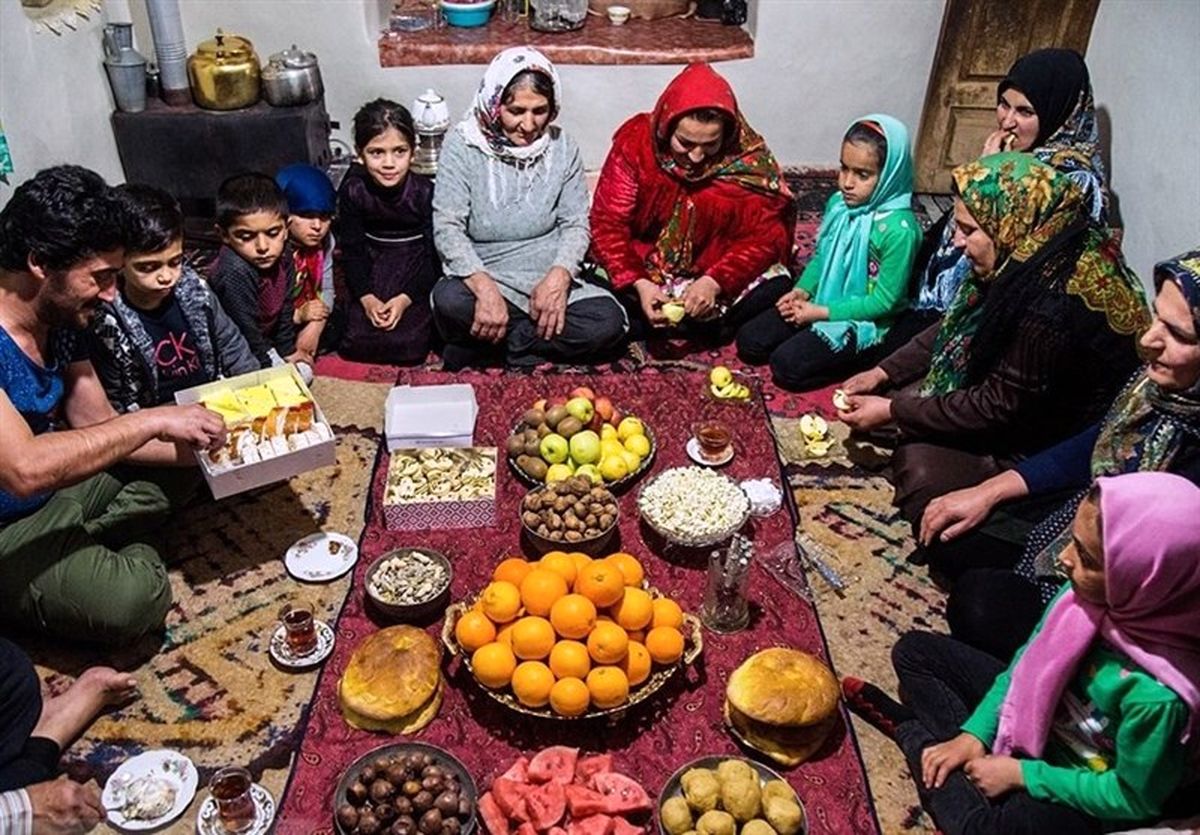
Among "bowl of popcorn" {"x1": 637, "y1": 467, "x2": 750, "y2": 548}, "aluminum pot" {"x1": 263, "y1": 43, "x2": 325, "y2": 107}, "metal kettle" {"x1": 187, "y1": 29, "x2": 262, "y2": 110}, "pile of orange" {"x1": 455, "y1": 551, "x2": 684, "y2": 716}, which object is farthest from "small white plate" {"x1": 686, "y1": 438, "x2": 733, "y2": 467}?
"metal kettle" {"x1": 187, "y1": 29, "x2": 262, "y2": 110}

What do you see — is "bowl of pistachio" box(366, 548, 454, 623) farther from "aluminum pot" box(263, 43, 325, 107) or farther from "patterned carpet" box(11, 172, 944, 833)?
"aluminum pot" box(263, 43, 325, 107)

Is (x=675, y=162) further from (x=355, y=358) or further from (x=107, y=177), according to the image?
(x=107, y=177)

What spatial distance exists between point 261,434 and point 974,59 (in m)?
4.33

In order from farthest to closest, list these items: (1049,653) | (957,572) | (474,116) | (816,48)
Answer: (816,48) → (474,116) → (957,572) → (1049,653)

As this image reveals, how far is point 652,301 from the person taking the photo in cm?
398

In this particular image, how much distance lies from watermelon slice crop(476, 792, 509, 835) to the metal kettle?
3.79m

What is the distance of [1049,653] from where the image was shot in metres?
2.08

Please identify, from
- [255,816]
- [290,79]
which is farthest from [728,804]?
[290,79]

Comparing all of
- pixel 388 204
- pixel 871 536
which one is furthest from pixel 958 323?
pixel 388 204

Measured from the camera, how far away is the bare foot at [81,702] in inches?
96.3

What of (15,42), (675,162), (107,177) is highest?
(15,42)

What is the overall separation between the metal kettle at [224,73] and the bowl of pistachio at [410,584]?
9.84 feet

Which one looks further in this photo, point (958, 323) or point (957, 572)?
point (958, 323)

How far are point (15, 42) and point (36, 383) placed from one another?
2.20 meters
